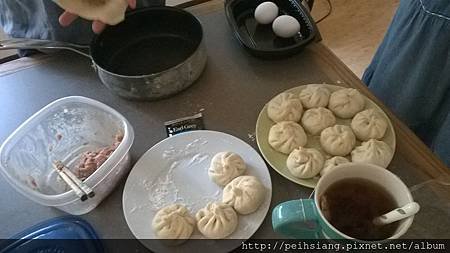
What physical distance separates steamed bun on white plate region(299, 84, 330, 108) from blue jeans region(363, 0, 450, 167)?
0.68 feet

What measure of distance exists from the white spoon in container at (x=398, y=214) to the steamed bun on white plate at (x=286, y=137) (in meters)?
0.22


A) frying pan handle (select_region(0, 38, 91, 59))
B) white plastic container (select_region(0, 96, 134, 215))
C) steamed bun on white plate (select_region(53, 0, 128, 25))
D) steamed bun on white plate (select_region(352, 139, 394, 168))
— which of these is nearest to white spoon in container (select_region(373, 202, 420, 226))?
steamed bun on white plate (select_region(352, 139, 394, 168))

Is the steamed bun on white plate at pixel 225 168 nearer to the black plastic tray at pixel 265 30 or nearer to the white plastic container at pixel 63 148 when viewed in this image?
the white plastic container at pixel 63 148

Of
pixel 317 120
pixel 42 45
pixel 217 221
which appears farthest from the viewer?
pixel 42 45

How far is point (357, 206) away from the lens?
497 millimetres

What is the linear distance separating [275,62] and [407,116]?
0.32 meters

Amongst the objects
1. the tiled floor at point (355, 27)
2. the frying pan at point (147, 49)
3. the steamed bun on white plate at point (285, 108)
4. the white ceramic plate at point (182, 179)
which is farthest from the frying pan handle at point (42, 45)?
the tiled floor at point (355, 27)

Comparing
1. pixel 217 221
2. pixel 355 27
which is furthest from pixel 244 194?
pixel 355 27

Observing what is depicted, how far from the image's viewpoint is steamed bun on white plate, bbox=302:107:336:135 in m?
0.69

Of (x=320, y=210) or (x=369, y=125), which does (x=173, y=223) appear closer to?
(x=320, y=210)

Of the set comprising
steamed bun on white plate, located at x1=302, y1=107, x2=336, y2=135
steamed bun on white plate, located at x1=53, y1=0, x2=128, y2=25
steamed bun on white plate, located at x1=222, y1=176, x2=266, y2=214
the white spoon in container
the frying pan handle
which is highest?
steamed bun on white plate, located at x1=53, y1=0, x2=128, y2=25

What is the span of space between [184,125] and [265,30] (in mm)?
304

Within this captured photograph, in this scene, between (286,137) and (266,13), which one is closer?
(286,137)

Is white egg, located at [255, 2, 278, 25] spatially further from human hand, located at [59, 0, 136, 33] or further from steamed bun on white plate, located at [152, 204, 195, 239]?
steamed bun on white plate, located at [152, 204, 195, 239]
